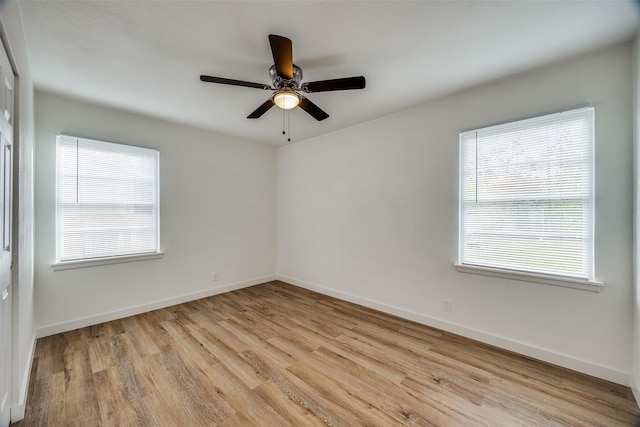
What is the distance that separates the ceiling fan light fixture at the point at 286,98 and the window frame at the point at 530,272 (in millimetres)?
1765

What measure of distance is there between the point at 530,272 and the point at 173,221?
163 inches

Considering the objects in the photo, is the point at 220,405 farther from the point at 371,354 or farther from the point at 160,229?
the point at 160,229

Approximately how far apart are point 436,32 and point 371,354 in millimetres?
2627

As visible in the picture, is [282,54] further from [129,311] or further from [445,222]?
[129,311]

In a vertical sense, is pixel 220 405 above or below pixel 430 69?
below

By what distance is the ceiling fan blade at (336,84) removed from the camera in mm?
1910

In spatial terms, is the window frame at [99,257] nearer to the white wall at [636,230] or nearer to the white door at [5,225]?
the white door at [5,225]

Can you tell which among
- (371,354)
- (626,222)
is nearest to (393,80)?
(626,222)


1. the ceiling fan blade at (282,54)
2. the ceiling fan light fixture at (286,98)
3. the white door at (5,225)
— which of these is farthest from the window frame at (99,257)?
the ceiling fan blade at (282,54)

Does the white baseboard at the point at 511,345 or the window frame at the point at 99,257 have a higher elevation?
the window frame at the point at 99,257

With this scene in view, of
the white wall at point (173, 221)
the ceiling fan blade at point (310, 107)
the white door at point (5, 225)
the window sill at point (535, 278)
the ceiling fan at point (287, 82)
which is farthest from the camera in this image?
the white wall at point (173, 221)

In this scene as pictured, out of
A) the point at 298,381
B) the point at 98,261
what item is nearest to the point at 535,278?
the point at 298,381

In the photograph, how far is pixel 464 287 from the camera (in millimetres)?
2666

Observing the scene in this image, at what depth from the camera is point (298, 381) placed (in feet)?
6.52
